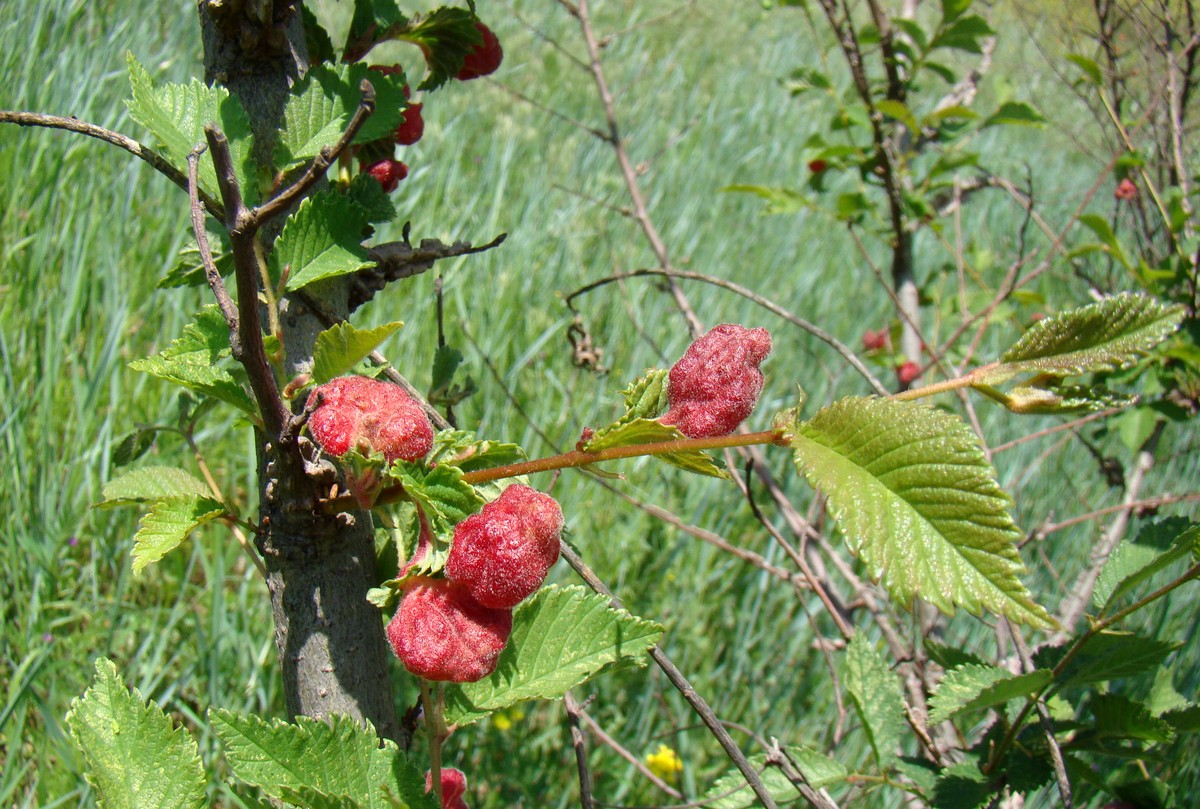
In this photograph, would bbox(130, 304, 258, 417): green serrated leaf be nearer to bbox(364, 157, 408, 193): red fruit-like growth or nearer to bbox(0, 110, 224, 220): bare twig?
bbox(0, 110, 224, 220): bare twig

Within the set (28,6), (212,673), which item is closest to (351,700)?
(212,673)

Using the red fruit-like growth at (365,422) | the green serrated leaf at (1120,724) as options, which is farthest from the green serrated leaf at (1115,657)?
the red fruit-like growth at (365,422)

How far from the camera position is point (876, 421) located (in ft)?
1.09

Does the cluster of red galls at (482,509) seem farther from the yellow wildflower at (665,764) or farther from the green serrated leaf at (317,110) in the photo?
the yellow wildflower at (665,764)

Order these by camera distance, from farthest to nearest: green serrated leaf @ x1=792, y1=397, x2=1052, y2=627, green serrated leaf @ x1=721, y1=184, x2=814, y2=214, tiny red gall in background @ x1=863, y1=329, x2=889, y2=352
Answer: tiny red gall in background @ x1=863, y1=329, x2=889, y2=352 → green serrated leaf @ x1=721, y1=184, x2=814, y2=214 → green serrated leaf @ x1=792, y1=397, x2=1052, y2=627

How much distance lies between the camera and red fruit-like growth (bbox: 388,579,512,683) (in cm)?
38

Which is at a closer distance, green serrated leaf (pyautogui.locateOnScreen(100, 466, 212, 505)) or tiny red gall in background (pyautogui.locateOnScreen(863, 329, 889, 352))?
green serrated leaf (pyautogui.locateOnScreen(100, 466, 212, 505))

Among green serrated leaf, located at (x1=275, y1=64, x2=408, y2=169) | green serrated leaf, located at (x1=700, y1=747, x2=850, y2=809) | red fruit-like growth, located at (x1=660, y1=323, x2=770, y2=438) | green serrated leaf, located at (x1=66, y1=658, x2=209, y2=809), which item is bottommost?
green serrated leaf, located at (x1=700, y1=747, x2=850, y2=809)

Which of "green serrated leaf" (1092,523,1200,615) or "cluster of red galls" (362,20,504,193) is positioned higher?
"cluster of red galls" (362,20,504,193)

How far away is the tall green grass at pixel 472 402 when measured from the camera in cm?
106

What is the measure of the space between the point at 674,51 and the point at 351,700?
3327mm

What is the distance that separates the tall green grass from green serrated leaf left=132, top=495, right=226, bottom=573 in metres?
0.46

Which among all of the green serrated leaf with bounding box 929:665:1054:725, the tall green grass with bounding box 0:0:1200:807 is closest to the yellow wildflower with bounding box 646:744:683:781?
the tall green grass with bounding box 0:0:1200:807

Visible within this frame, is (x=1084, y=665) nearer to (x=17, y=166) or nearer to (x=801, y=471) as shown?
(x=801, y=471)
